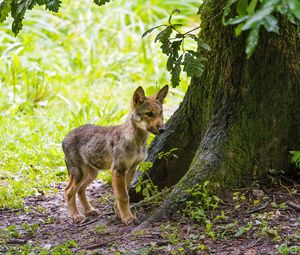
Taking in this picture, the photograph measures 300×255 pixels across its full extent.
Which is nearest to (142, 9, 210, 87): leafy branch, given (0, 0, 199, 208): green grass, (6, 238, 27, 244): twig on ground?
(6, 238, 27, 244): twig on ground

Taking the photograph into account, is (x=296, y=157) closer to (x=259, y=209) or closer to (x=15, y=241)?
(x=259, y=209)

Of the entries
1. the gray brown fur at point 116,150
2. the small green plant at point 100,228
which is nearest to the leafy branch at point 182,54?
the gray brown fur at point 116,150

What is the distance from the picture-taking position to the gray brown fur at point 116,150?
6.21m

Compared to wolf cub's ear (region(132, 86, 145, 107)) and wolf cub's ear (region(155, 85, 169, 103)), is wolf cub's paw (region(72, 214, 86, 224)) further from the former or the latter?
wolf cub's ear (region(155, 85, 169, 103))

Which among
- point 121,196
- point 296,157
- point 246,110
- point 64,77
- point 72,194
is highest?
point 246,110

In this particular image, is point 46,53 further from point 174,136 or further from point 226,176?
point 226,176

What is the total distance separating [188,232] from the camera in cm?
532

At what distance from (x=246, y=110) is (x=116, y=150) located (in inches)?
54.1

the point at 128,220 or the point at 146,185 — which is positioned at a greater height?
the point at 146,185

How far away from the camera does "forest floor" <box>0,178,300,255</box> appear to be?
5023 millimetres

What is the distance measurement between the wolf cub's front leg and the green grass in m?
1.36

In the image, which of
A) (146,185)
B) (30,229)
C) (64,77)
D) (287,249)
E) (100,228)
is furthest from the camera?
(64,77)

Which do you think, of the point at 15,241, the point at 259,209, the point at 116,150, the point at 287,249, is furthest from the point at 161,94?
the point at 287,249

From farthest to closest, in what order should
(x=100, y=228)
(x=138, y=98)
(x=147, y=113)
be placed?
1. (x=138, y=98)
2. (x=147, y=113)
3. (x=100, y=228)
